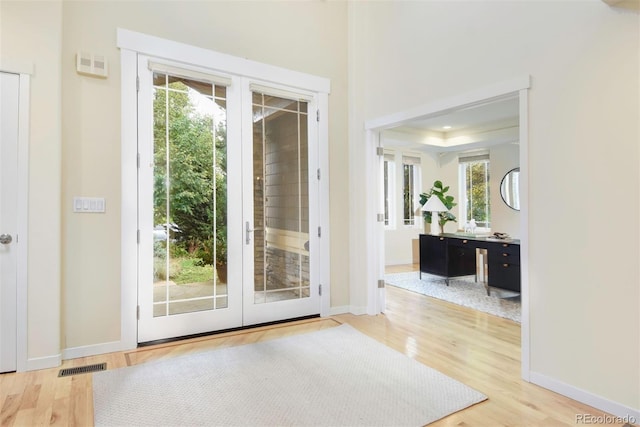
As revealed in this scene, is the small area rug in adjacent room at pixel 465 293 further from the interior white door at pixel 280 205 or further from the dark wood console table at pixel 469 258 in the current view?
the interior white door at pixel 280 205

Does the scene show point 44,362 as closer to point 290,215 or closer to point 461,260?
point 290,215

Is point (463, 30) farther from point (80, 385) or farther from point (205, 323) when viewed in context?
point (80, 385)

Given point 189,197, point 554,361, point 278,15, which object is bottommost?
point 554,361

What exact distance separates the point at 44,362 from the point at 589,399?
3.57 meters

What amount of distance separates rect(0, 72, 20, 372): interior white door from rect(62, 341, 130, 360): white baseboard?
1.04 ft

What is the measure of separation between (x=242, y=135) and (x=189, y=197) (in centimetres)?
77

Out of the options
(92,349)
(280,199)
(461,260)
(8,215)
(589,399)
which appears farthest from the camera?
(461,260)

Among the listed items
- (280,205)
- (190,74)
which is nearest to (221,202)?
(280,205)

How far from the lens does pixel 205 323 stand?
3.32m

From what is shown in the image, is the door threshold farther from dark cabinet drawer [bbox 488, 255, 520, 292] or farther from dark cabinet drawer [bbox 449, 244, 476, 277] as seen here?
dark cabinet drawer [bbox 449, 244, 476, 277]

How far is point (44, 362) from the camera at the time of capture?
2604mm

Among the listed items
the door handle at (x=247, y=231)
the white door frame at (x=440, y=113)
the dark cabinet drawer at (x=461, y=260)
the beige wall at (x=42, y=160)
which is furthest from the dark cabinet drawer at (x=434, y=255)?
the beige wall at (x=42, y=160)

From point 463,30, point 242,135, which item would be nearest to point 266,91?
point 242,135

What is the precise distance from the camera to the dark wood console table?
14.6 ft
